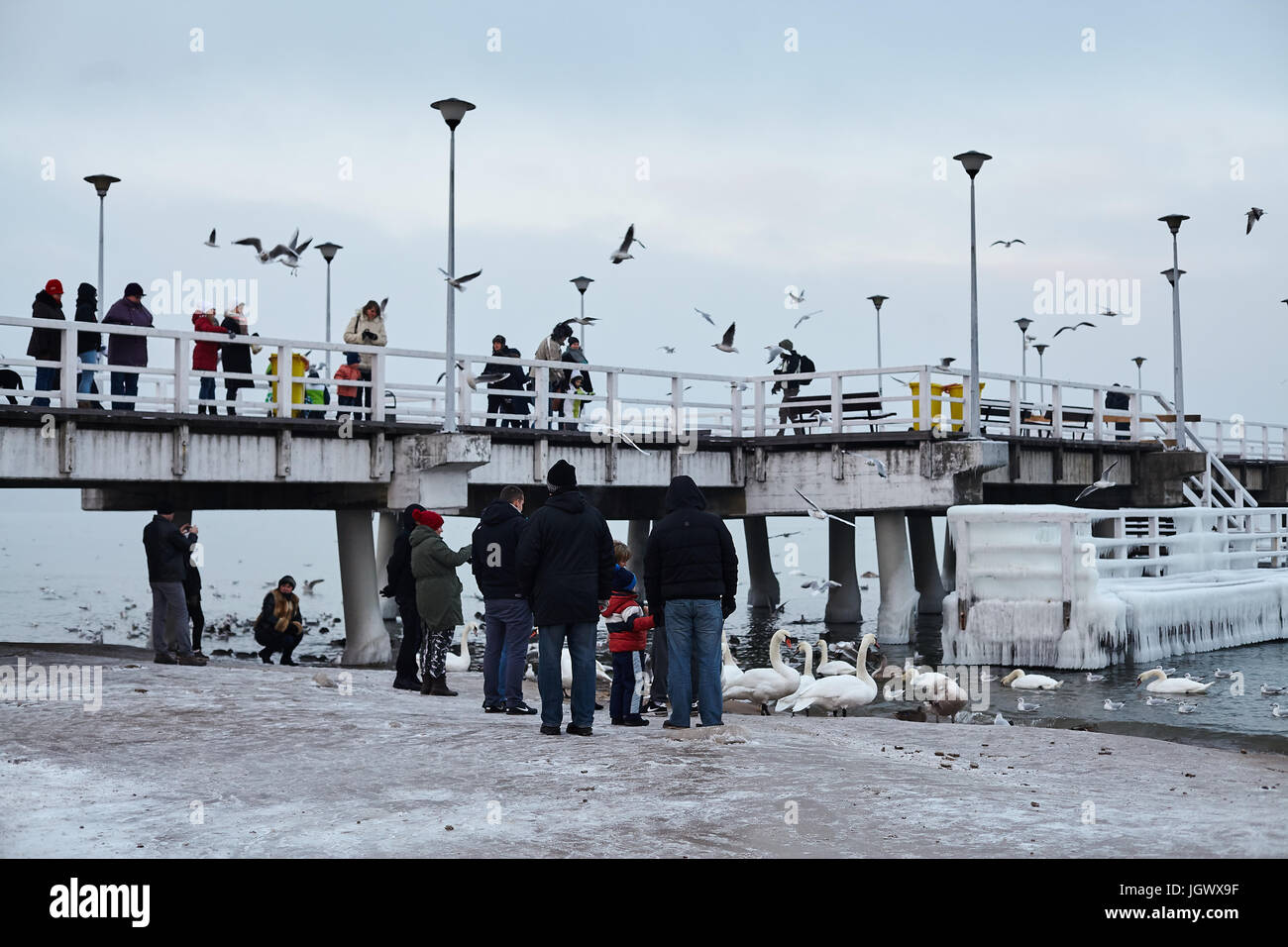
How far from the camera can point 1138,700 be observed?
15.5 metres

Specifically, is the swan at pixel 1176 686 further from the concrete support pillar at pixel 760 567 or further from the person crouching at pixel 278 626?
the concrete support pillar at pixel 760 567

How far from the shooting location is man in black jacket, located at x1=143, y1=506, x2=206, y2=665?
1476 cm

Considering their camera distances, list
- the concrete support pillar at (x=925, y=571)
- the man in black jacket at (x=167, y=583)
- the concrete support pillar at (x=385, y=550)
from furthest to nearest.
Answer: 1. the concrete support pillar at (x=925, y=571)
2. the concrete support pillar at (x=385, y=550)
3. the man in black jacket at (x=167, y=583)

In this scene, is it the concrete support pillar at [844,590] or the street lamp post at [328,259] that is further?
the concrete support pillar at [844,590]

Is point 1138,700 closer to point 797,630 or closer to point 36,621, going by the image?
point 797,630

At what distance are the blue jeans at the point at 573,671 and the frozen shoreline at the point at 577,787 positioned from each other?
→ 0.25m

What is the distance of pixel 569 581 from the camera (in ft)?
33.1

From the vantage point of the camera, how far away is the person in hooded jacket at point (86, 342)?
724 inches

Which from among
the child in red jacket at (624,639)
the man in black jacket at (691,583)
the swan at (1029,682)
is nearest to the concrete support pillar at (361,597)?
the swan at (1029,682)

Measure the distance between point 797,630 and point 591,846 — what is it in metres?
24.0

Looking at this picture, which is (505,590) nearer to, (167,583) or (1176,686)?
(167,583)

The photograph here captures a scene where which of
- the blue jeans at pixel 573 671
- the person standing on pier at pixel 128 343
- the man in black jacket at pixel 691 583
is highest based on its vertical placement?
the person standing on pier at pixel 128 343

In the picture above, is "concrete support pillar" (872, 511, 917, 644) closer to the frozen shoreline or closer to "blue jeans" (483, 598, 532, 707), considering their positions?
the frozen shoreline
